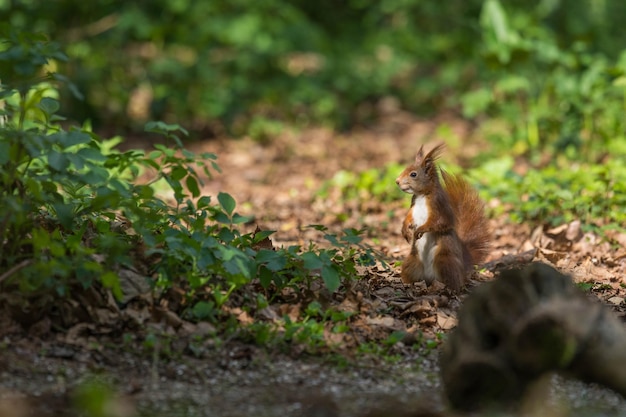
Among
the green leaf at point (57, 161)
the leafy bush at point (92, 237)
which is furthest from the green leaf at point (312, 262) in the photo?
the green leaf at point (57, 161)

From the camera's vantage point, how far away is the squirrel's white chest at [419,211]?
4824 millimetres

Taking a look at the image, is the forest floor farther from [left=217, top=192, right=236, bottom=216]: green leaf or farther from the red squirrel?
[left=217, top=192, right=236, bottom=216]: green leaf

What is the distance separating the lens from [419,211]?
485cm

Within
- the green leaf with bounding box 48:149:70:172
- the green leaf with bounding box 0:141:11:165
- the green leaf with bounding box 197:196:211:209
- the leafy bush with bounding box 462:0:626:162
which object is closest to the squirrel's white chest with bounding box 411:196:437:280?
the green leaf with bounding box 197:196:211:209

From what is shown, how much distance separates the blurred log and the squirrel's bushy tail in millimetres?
1813

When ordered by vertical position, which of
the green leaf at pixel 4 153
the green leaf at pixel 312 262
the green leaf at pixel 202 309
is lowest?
the green leaf at pixel 202 309

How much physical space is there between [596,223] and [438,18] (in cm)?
636

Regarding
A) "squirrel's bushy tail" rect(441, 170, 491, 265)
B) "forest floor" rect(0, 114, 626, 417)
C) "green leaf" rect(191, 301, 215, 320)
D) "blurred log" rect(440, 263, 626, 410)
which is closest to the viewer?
"blurred log" rect(440, 263, 626, 410)

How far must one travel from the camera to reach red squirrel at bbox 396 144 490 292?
Answer: 4.73 metres

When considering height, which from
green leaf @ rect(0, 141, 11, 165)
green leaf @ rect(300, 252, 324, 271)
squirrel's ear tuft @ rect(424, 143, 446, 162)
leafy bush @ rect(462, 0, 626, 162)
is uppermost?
leafy bush @ rect(462, 0, 626, 162)

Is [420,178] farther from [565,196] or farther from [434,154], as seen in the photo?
[565,196]

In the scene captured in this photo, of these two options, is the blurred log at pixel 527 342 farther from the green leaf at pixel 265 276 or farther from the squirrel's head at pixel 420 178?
the squirrel's head at pixel 420 178

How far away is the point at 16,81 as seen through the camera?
4.05 m

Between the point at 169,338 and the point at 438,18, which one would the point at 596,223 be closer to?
the point at 169,338
